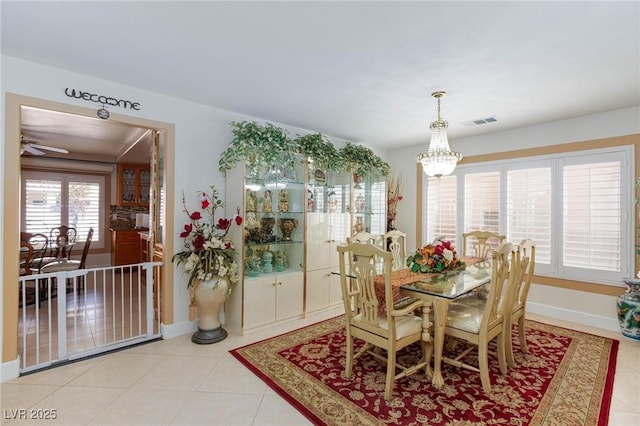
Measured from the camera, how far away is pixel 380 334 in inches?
Result: 89.8

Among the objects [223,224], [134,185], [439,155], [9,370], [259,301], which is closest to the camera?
[9,370]

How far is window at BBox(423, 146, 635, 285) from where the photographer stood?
3.57m

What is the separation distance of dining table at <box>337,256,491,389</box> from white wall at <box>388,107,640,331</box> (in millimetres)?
1909

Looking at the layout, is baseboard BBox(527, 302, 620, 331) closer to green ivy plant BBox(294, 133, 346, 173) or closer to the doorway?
green ivy plant BBox(294, 133, 346, 173)

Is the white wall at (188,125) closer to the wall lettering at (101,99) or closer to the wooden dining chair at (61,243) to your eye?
the wall lettering at (101,99)

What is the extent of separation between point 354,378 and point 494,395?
105 centimetres

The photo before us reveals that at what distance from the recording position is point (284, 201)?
155 inches

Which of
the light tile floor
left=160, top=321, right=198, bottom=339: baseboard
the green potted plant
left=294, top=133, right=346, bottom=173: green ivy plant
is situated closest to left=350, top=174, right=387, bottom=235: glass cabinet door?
left=294, top=133, right=346, bottom=173: green ivy plant

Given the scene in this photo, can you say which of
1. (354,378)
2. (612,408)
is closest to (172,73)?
(354,378)

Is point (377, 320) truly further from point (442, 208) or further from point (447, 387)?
point (442, 208)

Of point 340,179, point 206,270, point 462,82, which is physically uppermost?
point 462,82

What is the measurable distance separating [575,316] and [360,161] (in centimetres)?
347

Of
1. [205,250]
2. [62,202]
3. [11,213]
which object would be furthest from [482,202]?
[62,202]

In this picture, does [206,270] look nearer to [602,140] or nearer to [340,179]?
[340,179]
